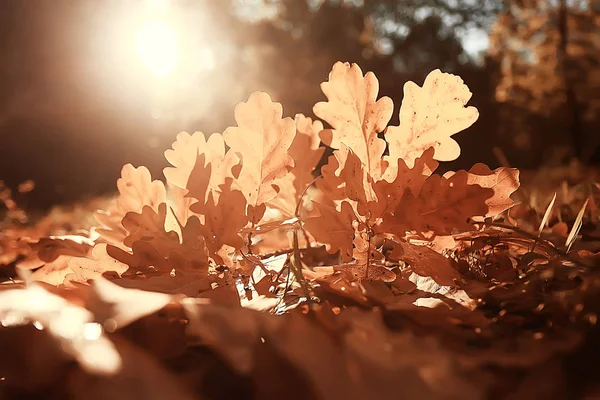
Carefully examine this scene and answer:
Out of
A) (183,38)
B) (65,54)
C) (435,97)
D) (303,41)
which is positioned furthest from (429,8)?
(435,97)

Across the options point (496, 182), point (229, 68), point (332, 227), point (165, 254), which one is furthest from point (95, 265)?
point (229, 68)

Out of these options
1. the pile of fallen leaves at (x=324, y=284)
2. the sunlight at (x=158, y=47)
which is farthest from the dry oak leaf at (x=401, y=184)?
the sunlight at (x=158, y=47)

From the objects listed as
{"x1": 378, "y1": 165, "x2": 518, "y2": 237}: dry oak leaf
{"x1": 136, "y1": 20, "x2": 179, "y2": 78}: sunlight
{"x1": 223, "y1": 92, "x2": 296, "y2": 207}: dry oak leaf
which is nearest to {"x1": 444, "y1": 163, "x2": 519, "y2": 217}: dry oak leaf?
{"x1": 378, "y1": 165, "x2": 518, "y2": 237}: dry oak leaf

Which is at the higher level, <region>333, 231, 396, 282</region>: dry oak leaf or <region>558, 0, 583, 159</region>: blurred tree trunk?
<region>333, 231, 396, 282</region>: dry oak leaf

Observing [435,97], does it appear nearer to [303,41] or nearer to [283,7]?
[303,41]

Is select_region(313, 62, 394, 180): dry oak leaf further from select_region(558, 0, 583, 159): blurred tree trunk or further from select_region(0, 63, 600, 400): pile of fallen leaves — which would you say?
select_region(558, 0, 583, 159): blurred tree trunk

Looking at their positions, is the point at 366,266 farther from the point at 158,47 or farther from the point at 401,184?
the point at 158,47

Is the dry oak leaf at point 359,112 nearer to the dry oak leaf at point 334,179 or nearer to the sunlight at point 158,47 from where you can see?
the dry oak leaf at point 334,179
